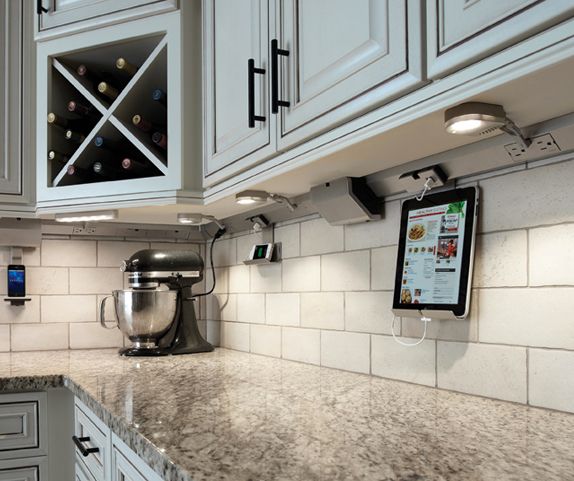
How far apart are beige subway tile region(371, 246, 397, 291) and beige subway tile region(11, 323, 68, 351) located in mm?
1402

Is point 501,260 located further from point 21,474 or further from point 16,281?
→ point 16,281

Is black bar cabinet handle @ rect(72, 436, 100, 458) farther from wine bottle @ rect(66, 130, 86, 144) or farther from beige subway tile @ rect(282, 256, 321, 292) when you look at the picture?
wine bottle @ rect(66, 130, 86, 144)

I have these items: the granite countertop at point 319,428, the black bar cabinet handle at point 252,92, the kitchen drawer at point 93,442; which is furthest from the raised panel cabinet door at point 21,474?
the black bar cabinet handle at point 252,92

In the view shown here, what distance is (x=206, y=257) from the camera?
2.70m

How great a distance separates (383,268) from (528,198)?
46 cm

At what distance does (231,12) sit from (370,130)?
0.73m

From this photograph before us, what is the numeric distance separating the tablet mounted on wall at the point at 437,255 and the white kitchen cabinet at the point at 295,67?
354mm

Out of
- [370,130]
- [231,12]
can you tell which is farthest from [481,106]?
[231,12]

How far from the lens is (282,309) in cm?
205

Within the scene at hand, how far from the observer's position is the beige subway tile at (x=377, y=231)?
1539mm

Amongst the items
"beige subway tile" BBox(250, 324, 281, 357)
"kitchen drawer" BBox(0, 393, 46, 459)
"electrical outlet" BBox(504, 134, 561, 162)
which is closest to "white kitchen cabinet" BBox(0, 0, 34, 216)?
"kitchen drawer" BBox(0, 393, 46, 459)

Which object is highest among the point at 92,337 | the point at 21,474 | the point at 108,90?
the point at 108,90

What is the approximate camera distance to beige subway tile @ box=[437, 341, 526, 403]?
1184 millimetres

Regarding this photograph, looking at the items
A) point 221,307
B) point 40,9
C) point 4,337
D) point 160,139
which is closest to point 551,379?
point 160,139
